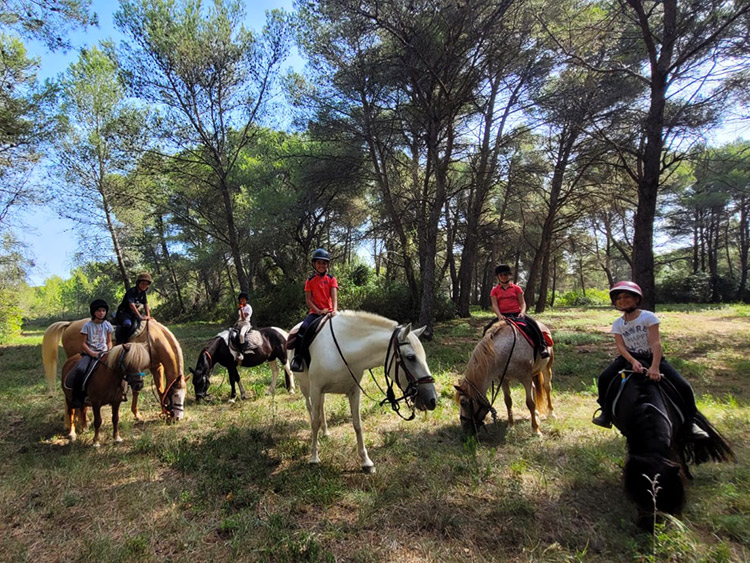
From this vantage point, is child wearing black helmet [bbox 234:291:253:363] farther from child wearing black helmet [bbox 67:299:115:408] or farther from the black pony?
the black pony

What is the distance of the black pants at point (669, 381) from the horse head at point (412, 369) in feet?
5.27

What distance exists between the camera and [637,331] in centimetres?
316

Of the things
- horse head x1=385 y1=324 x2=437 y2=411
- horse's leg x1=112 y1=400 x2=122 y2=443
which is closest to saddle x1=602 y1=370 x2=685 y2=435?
horse head x1=385 y1=324 x2=437 y2=411

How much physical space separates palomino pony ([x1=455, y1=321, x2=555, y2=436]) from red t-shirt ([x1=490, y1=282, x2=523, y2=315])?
0.46m

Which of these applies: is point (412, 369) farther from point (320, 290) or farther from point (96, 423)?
point (96, 423)

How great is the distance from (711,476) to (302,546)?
367 centimetres

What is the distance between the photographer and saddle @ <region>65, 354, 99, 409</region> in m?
4.57

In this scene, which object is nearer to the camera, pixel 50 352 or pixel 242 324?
pixel 50 352

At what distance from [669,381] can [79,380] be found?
6.57 meters

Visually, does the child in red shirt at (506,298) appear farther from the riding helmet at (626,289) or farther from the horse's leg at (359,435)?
the horse's leg at (359,435)

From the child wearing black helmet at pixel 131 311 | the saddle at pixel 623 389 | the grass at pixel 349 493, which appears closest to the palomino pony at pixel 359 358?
the grass at pixel 349 493

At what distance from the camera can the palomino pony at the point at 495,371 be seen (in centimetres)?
433

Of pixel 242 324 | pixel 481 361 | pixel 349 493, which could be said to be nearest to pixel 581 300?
pixel 481 361

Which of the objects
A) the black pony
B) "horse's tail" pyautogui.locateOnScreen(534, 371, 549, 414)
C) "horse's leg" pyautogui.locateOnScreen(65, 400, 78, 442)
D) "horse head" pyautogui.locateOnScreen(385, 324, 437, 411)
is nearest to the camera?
the black pony
